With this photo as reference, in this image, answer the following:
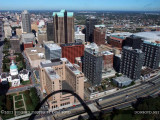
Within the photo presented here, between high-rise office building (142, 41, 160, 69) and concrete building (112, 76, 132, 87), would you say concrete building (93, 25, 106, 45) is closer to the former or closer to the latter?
high-rise office building (142, 41, 160, 69)

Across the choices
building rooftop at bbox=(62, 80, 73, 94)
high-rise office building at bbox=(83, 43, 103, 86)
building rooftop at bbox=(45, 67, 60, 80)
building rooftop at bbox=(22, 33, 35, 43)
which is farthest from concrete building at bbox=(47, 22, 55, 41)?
building rooftop at bbox=(45, 67, 60, 80)

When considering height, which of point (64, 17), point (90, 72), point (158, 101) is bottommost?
point (158, 101)

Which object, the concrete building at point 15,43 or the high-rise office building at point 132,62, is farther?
the concrete building at point 15,43

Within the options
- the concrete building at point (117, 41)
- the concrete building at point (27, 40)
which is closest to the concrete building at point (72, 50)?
the concrete building at point (117, 41)

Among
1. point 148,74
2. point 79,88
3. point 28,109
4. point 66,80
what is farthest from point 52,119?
point 148,74

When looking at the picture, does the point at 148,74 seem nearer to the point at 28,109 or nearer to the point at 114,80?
the point at 114,80

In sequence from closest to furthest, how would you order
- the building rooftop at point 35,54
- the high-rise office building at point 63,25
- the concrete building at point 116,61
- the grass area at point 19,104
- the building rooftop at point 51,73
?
the building rooftop at point 51,73, the grass area at point 19,104, the concrete building at point 116,61, the building rooftop at point 35,54, the high-rise office building at point 63,25

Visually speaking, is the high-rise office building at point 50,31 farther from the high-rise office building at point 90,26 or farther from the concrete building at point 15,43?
the high-rise office building at point 90,26
